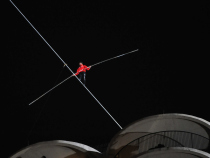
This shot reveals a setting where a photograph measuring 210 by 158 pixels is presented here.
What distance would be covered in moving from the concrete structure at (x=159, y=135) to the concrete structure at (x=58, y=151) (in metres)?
0.84

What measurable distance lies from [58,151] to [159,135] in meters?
4.13

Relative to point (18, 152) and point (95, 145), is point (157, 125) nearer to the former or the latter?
point (95, 145)

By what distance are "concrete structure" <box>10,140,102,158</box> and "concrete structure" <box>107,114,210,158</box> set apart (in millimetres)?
845

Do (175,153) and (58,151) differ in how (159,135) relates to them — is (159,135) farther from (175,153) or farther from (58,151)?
(58,151)

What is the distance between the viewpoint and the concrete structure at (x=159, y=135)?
49.2ft

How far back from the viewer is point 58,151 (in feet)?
49.8

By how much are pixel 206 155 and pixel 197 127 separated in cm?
282

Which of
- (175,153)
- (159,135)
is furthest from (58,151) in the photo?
(175,153)

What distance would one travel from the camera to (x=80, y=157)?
1489 cm

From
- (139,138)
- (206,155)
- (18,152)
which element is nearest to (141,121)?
(139,138)

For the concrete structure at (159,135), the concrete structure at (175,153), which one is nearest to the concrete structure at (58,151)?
the concrete structure at (159,135)

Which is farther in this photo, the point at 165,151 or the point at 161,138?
the point at 161,138

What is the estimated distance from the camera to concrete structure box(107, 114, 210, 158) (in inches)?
590

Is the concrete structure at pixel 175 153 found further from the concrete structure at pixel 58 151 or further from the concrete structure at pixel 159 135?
the concrete structure at pixel 58 151
